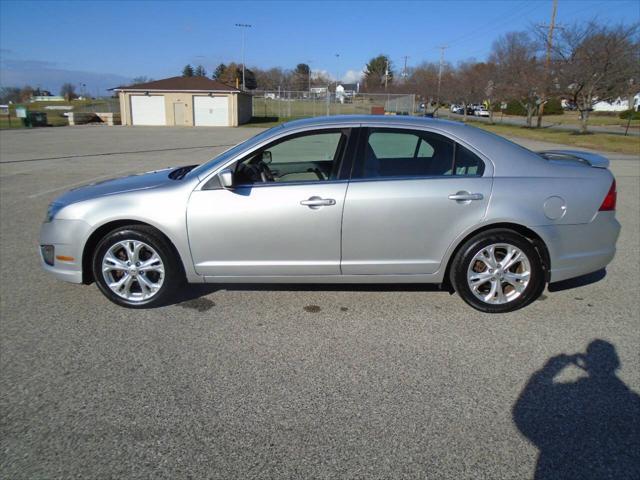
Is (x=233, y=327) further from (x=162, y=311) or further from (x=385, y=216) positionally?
(x=385, y=216)

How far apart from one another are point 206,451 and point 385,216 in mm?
2177

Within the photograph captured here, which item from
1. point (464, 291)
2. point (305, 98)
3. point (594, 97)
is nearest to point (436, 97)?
point (305, 98)

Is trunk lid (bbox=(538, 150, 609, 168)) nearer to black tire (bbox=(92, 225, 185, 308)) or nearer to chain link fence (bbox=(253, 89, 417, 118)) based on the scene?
black tire (bbox=(92, 225, 185, 308))

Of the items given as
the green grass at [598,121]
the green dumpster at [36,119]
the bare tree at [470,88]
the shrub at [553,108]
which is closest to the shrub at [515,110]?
the shrub at [553,108]

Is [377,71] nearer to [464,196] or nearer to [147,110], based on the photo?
[147,110]

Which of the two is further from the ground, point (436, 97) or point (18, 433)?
point (436, 97)

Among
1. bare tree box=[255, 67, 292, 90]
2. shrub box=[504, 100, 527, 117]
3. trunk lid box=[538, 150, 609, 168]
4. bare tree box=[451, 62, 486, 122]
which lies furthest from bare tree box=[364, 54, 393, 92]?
trunk lid box=[538, 150, 609, 168]

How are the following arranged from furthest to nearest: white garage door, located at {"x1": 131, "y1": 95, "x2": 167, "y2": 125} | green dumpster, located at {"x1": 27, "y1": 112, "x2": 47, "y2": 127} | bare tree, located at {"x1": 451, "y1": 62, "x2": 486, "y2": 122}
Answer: bare tree, located at {"x1": 451, "y1": 62, "x2": 486, "y2": 122} < white garage door, located at {"x1": 131, "y1": 95, "x2": 167, "y2": 125} < green dumpster, located at {"x1": 27, "y1": 112, "x2": 47, "y2": 127}

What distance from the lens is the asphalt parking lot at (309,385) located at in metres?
2.30

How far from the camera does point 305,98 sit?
48156 millimetres

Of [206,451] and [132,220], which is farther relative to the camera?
[132,220]

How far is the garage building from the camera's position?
4181 cm

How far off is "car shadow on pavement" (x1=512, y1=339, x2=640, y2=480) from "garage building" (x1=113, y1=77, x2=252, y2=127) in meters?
41.7

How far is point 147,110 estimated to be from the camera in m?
42.9
